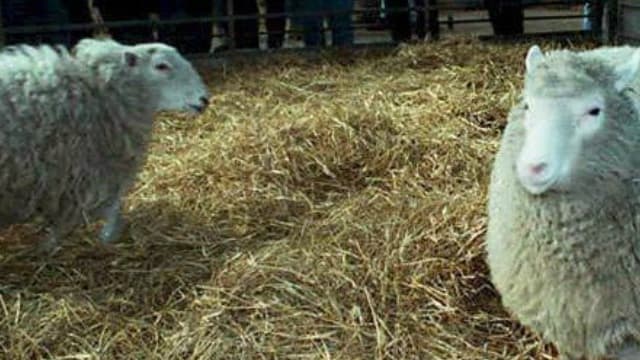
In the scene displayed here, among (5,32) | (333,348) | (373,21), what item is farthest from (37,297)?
(373,21)

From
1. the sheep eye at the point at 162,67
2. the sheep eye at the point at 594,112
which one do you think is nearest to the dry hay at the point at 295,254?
the sheep eye at the point at 162,67

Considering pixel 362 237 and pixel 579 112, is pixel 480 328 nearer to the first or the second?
pixel 362 237

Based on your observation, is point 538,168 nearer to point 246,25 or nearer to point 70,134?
point 70,134

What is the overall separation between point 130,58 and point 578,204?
234cm

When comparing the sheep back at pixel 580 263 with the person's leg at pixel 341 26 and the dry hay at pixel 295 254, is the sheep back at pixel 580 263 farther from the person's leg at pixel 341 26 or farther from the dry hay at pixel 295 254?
the person's leg at pixel 341 26

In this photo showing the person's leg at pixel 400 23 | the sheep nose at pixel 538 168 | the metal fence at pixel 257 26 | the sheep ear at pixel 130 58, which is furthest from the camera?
the person's leg at pixel 400 23

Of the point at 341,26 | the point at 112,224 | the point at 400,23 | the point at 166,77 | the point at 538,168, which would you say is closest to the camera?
the point at 538,168

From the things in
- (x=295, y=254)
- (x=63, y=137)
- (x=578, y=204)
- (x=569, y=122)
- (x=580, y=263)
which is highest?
(x=569, y=122)

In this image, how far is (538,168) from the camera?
111 inches

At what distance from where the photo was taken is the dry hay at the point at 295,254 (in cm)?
348

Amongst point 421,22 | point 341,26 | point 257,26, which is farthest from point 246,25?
point 421,22

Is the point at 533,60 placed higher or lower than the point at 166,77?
higher

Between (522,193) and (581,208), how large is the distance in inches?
7.6

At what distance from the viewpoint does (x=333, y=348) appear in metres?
3.44
